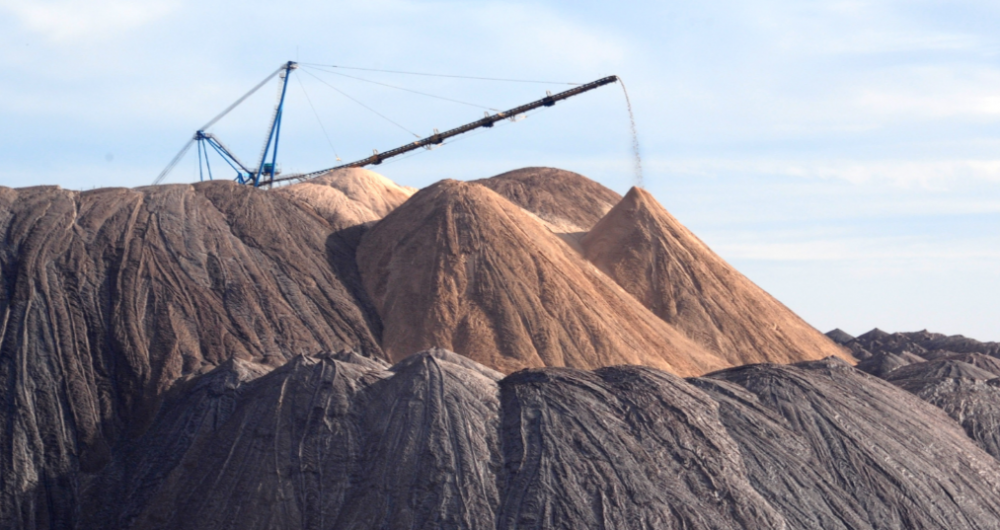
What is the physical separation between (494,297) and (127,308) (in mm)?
11924

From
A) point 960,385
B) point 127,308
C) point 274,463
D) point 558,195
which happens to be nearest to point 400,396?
point 274,463

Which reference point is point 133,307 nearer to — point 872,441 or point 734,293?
point 872,441

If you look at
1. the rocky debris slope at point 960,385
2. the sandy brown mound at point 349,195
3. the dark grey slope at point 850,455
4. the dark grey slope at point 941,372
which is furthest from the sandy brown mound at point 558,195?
the dark grey slope at point 850,455

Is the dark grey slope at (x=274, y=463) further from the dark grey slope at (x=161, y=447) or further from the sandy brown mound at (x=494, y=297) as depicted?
the sandy brown mound at (x=494, y=297)

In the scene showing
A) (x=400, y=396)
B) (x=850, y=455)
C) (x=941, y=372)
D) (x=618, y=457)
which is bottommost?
(x=850, y=455)

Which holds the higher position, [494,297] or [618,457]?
[494,297]

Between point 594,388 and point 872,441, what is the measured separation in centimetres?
710

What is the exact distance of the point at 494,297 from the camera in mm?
33562

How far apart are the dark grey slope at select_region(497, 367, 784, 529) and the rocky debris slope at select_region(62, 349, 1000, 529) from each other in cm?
4

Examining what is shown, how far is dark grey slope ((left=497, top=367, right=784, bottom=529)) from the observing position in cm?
2027

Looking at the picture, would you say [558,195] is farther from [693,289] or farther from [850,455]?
[850,455]

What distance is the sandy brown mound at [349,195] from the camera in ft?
147

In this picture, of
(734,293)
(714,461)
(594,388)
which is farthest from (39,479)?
(734,293)

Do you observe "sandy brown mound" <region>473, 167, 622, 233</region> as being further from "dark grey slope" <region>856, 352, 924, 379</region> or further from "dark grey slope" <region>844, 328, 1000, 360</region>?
"dark grey slope" <region>856, 352, 924, 379</region>
